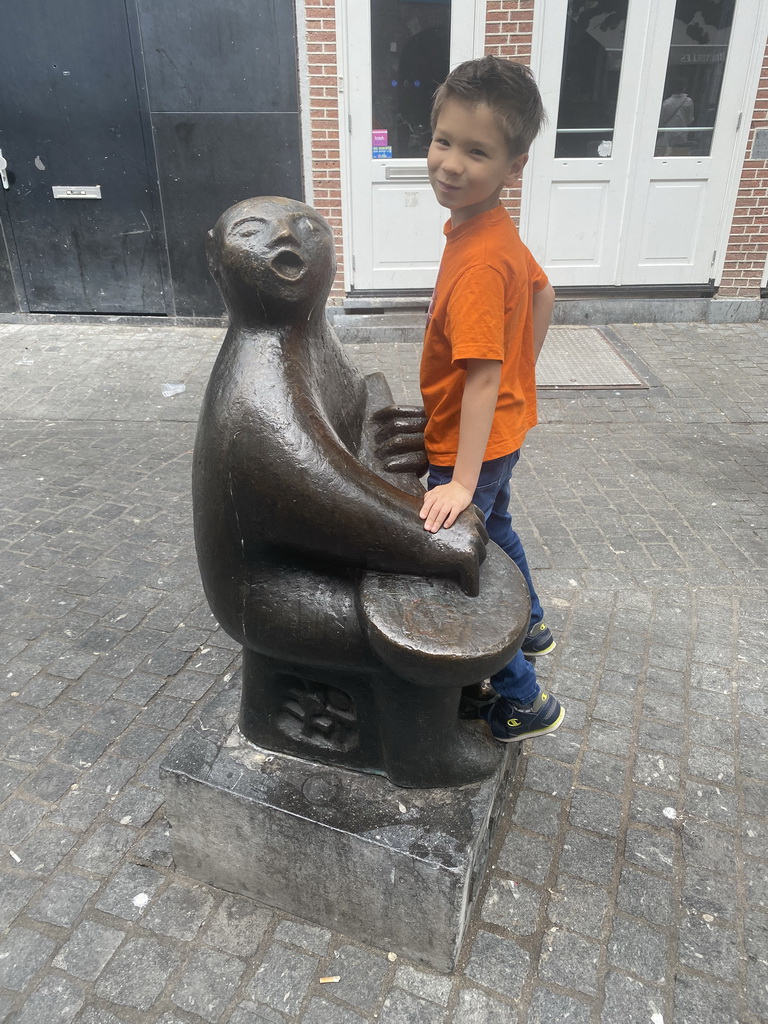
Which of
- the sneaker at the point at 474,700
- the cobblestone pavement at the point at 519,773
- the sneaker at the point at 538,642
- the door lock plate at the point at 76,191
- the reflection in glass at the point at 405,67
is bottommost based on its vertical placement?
the cobblestone pavement at the point at 519,773

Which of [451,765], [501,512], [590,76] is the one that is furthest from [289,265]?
[590,76]

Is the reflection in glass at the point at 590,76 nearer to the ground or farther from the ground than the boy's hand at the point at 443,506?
farther from the ground

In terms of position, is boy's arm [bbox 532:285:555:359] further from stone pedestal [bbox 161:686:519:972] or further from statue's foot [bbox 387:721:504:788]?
stone pedestal [bbox 161:686:519:972]

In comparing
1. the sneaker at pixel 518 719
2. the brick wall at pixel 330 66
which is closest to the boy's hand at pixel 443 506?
the sneaker at pixel 518 719

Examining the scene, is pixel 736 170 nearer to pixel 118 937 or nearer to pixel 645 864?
pixel 645 864

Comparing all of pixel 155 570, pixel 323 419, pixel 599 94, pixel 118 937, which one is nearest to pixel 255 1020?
pixel 118 937

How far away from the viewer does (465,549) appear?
70.0 inches

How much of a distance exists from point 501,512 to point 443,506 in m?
0.73

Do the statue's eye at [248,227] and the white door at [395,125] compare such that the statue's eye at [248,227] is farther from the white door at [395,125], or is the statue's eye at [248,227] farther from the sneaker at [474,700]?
the white door at [395,125]

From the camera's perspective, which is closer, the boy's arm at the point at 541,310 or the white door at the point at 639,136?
the boy's arm at the point at 541,310

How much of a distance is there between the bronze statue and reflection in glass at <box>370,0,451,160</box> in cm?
579

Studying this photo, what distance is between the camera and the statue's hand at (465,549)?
1773 millimetres

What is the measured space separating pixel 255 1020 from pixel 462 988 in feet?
1.77

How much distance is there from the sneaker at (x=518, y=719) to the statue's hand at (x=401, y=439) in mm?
776
